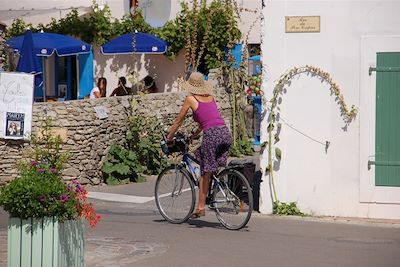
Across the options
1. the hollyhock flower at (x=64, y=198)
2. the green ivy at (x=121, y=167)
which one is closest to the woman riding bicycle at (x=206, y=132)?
the hollyhock flower at (x=64, y=198)

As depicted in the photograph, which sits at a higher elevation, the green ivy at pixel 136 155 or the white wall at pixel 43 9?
the white wall at pixel 43 9

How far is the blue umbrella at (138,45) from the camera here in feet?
64.5

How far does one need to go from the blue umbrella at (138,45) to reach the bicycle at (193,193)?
356 inches

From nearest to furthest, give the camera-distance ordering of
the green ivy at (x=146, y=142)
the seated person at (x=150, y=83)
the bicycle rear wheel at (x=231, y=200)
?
the bicycle rear wheel at (x=231, y=200), the green ivy at (x=146, y=142), the seated person at (x=150, y=83)

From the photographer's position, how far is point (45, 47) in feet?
63.3

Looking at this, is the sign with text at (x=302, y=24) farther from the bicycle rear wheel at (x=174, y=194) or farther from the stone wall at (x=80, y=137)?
the stone wall at (x=80, y=137)

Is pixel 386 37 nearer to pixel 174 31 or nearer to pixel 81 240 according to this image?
pixel 81 240

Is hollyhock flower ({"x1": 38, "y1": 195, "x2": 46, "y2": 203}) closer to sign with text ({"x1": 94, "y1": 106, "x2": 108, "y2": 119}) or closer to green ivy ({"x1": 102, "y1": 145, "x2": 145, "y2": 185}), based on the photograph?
green ivy ({"x1": 102, "y1": 145, "x2": 145, "y2": 185})

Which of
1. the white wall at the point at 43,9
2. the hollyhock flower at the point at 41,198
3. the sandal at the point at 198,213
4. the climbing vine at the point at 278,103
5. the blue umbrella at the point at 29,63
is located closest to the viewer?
the hollyhock flower at the point at 41,198

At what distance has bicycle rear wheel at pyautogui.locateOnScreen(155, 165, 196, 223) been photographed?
10.5 metres

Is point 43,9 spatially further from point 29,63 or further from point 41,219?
point 41,219

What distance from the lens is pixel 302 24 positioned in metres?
10.9

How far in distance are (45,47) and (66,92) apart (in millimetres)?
4298

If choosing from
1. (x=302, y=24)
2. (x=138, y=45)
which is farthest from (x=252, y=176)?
(x=138, y=45)
